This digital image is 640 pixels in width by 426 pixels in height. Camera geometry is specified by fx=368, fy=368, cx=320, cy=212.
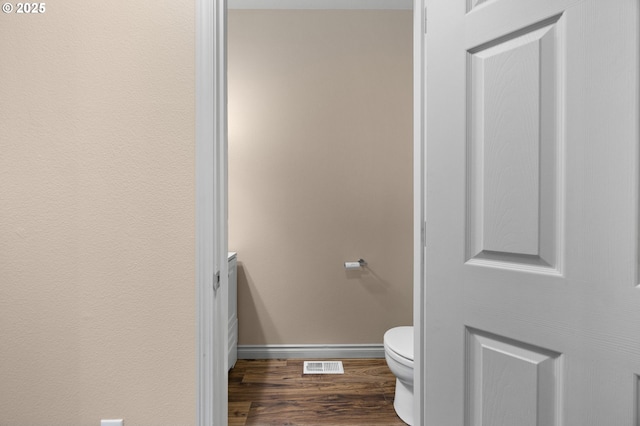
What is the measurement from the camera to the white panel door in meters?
0.76

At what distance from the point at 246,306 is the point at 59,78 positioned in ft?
6.01

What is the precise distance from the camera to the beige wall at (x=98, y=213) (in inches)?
46.7

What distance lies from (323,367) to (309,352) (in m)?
0.18

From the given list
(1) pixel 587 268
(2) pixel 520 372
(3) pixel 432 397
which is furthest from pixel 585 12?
(3) pixel 432 397

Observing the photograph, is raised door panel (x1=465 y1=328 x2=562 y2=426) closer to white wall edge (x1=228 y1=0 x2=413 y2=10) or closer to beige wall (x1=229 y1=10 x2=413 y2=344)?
beige wall (x1=229 y1=10 x2=413 y2=344)

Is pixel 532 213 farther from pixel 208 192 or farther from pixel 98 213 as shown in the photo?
pixel 98 213

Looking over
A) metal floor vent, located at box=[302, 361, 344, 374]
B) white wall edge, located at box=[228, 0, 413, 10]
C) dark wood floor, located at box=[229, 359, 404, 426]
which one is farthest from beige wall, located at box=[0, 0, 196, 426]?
white wall edge, located at box=[228, 0, 413, 10]

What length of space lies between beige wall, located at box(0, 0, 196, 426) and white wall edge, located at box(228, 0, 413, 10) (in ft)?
5.05

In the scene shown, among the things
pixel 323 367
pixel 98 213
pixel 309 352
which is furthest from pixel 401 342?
pixel 98 213

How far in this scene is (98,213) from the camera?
1.20 metres

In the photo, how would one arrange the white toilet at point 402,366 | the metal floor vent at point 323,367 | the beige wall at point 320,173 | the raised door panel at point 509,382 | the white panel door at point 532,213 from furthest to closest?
the beige wall at point 320,173 < the metal floor vent at point 323,367 < the white toilet at point 402,366 < the raised door panel at point 509,382 < the white panel door at point 532,213

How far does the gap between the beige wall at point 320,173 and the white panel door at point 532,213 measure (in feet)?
5.03

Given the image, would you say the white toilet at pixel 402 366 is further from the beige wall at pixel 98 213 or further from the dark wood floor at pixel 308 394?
the beige wall at pixel 98 213

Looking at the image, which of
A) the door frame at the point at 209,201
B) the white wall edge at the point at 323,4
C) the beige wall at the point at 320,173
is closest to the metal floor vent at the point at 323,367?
the beige wall at the point at 320,173
